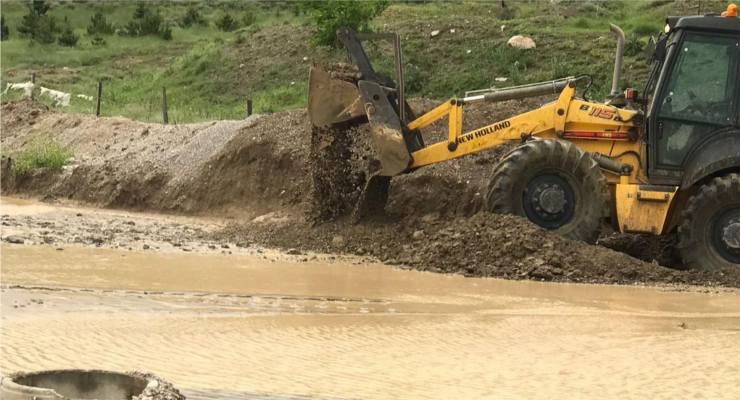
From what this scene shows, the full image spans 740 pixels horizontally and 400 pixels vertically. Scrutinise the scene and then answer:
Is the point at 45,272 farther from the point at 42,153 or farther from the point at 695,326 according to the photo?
the point at 42,153

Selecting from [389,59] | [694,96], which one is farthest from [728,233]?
[389,59]

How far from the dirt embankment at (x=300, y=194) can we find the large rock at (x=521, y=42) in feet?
35.5

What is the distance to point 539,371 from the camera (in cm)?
970

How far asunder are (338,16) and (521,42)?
599cm

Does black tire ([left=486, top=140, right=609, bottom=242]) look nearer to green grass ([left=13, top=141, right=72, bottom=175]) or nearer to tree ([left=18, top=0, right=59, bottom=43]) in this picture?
green grass ([left=13, top=141, right=72, bottom=175])

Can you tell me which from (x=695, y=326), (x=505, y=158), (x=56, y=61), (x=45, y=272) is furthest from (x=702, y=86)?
(x=56, y=61)

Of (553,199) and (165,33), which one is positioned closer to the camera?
(553,199)

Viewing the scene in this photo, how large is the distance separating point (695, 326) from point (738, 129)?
163 inches

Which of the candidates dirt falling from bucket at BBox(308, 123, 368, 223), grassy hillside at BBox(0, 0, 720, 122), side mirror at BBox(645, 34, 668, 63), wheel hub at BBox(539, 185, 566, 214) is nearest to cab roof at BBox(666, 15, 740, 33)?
side mirror at BBox(645, 34, 668, 63)

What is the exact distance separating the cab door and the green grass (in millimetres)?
14726

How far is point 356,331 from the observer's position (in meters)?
11.3

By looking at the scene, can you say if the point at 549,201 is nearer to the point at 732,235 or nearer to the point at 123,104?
the point at 732,235

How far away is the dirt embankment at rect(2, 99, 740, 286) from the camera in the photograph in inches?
606

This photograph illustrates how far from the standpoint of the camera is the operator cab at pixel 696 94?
49.8ft
